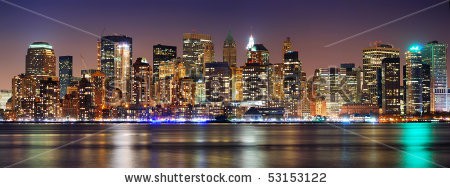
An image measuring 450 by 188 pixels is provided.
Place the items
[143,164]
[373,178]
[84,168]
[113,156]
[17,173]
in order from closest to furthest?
[373,178]
[17,173]
[84,168]
[143,164]
[113,156]

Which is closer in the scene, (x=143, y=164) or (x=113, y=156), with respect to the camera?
(x=143, y=164)

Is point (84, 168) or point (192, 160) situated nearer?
point (84, 168)

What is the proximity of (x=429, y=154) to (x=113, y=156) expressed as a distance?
1854cm

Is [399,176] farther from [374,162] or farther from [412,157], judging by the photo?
[412,157]

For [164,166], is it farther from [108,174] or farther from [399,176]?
[399,176]

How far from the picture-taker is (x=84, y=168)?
96.0 ft

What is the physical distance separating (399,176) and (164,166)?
1103 centimetres

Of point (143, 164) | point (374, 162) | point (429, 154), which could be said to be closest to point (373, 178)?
point (374, 162)

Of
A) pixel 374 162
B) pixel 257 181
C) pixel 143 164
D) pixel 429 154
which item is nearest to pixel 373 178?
pixel 257 181

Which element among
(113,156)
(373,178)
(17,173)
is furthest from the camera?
(113,156)

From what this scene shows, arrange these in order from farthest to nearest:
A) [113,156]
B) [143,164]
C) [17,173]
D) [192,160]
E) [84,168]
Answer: [113,156] < [192,160] < [143,164] < [84,168] < [17,173]

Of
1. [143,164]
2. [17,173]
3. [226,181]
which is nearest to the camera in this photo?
[226,181]

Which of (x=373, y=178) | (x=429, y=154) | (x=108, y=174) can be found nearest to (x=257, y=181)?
(x=373, y=178)

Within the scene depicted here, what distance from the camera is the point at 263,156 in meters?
37.6
